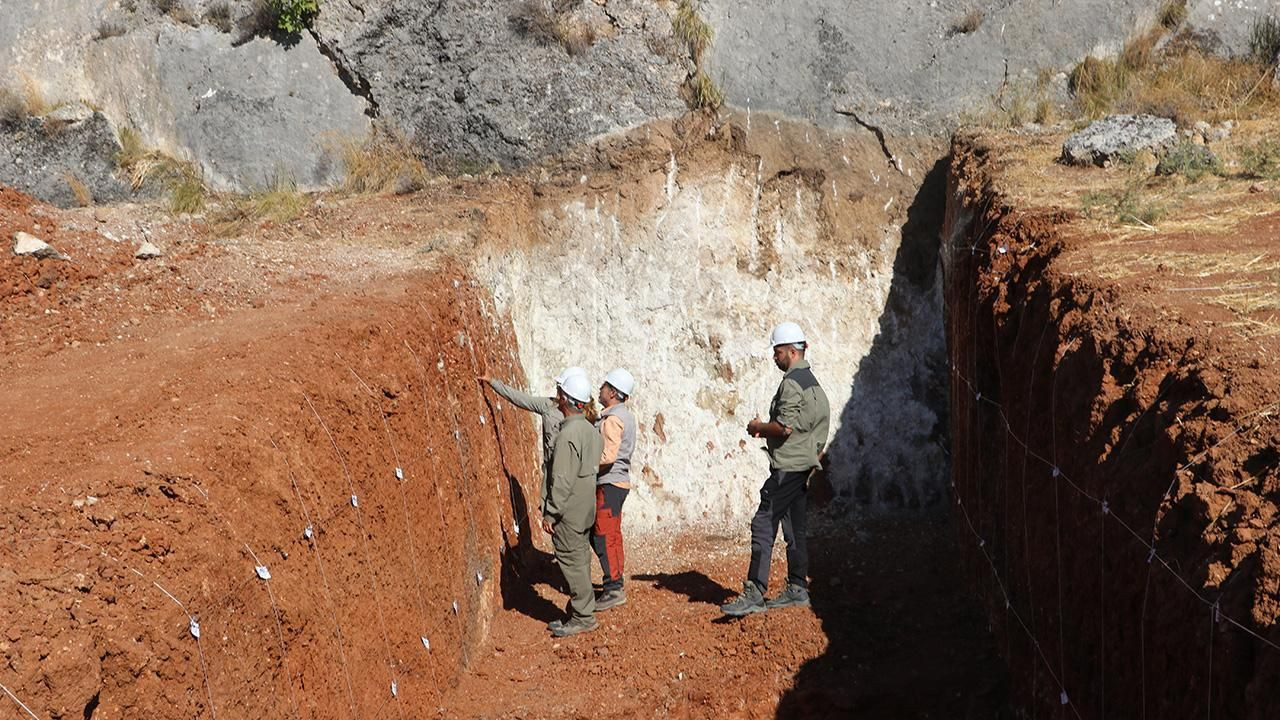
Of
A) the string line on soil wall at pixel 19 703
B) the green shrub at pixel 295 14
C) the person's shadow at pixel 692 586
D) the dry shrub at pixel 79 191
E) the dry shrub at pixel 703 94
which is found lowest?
the person's shadow at pixel 692 586

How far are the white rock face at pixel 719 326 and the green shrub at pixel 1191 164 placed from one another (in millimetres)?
2868

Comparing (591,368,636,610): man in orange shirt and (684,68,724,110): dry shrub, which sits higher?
(684,68,724,110): dry shrub

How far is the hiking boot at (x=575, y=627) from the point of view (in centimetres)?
853

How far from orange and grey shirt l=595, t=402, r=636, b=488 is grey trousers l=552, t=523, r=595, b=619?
49 centimetres

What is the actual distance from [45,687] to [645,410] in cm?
786

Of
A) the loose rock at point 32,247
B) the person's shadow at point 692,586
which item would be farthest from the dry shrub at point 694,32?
the loose rock at point 32,247

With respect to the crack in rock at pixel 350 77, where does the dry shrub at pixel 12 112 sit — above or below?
below

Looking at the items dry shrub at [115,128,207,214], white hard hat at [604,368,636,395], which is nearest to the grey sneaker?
white hard hat at [604,368,636,395]

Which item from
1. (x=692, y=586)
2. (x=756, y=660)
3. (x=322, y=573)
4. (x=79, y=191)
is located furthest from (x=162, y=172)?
(x=756, y=660)

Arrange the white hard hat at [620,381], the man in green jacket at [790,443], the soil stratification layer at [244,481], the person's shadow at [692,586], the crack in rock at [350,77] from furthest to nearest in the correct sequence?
the crack in rock at [350,77], the person's shadow at [692,586], the white hard hat at [620,381], the man in green jacket at [790,443], the soil stratification layer at [244,481]

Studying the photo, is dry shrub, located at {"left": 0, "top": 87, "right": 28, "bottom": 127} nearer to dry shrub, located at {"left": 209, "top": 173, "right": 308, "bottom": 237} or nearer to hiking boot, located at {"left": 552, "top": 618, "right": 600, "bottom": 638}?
dry shrub, located at {"left": 209, "top": 173, "right": 308, "bottom": 237}

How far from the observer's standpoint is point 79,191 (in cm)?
1230

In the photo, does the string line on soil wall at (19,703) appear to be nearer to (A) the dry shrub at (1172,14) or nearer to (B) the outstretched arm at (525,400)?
(B) the outstretched arm at (525,400)

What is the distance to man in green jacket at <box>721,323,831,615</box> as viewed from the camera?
7.75 m
